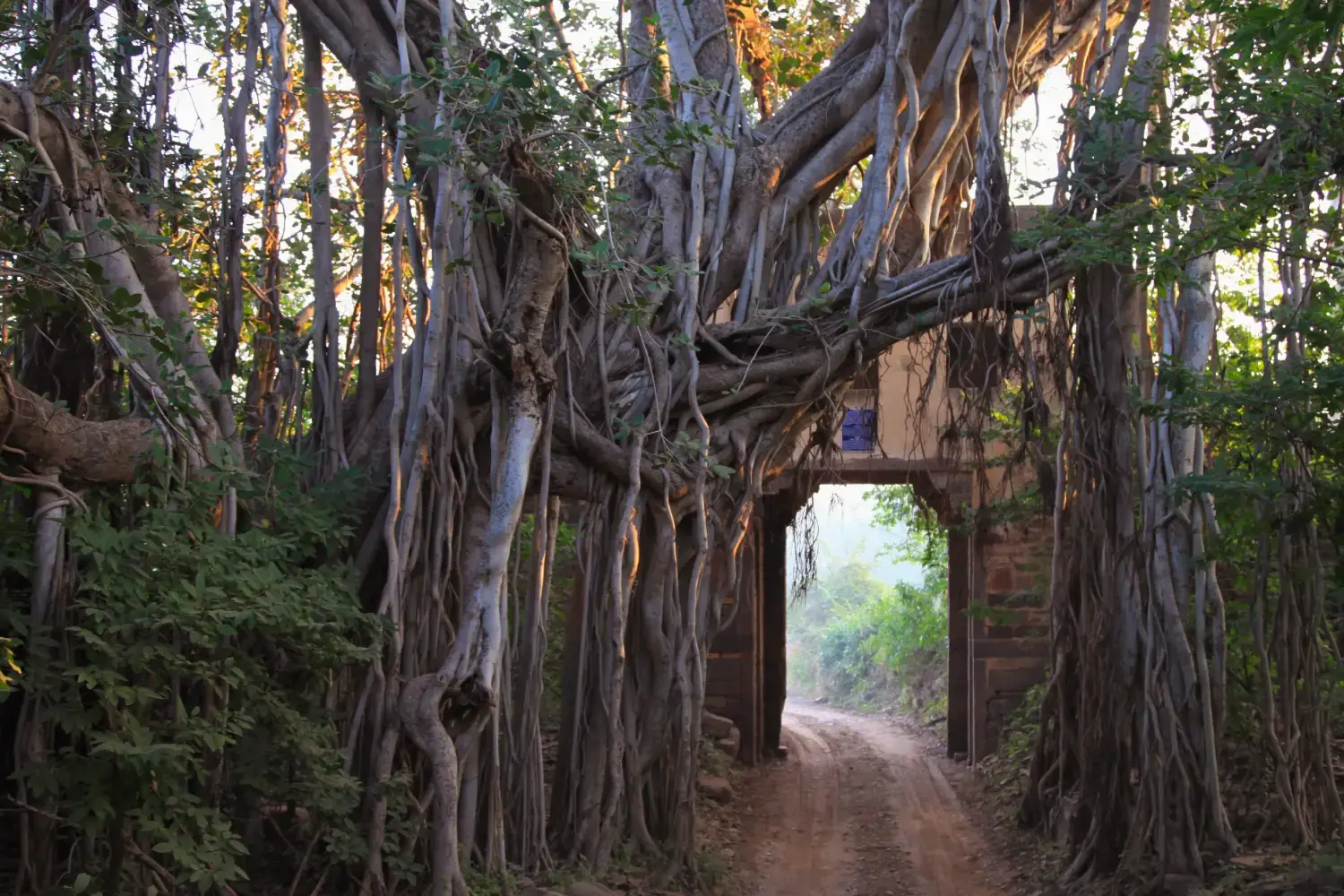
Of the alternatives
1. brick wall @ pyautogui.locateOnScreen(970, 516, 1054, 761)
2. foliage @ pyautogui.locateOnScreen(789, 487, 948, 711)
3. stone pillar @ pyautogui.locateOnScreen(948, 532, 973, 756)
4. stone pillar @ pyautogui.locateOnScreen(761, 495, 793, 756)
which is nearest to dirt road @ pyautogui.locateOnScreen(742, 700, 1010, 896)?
stone pillar @ pyautogui.locateOnScreen(948, 532, 973, 756)

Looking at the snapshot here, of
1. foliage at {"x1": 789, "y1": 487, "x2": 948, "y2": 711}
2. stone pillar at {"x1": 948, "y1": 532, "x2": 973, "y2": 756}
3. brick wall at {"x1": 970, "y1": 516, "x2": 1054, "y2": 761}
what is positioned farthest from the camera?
foliage at {"x1": 789, "y1": 487, "x2": 948, "y2": 711}

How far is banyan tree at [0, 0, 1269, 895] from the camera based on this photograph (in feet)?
13.0

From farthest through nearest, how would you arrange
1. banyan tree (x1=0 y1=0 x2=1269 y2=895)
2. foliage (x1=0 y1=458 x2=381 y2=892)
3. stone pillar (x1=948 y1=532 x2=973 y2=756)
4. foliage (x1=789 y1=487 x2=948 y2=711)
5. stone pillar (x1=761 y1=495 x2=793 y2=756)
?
foliage (x1=789 y1=487 x2=948 y2=711) → stone pillar (x1=761 y1=495 x2=793 y2=756) → stone pillar (x1=948 y1=532 x2=973 y2=756) → banyan tree (x1=0 y1=0 x2=1269 y2=895) → foliage (x1=0 y1=458 x2=381 y2=892)

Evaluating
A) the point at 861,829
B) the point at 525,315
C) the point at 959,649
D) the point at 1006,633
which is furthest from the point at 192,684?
the point at 959,649

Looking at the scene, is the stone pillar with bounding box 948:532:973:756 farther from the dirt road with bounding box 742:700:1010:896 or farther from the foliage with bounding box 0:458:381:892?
the foliage with bounding box 0:458:381:892

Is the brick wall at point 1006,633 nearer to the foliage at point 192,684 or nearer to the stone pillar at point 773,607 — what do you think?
the stone pillar at point 773,607

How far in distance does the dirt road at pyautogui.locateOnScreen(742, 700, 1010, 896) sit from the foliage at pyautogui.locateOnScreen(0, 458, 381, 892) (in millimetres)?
2968

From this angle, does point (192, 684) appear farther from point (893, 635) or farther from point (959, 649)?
point (893, 635)

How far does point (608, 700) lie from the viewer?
5.11m

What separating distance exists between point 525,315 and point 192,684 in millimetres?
1525

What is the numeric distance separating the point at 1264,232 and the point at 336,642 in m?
3.55

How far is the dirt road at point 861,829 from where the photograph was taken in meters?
6.51

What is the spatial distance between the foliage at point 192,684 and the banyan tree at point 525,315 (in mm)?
92

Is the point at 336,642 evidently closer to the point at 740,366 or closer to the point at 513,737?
the point at 513,737
